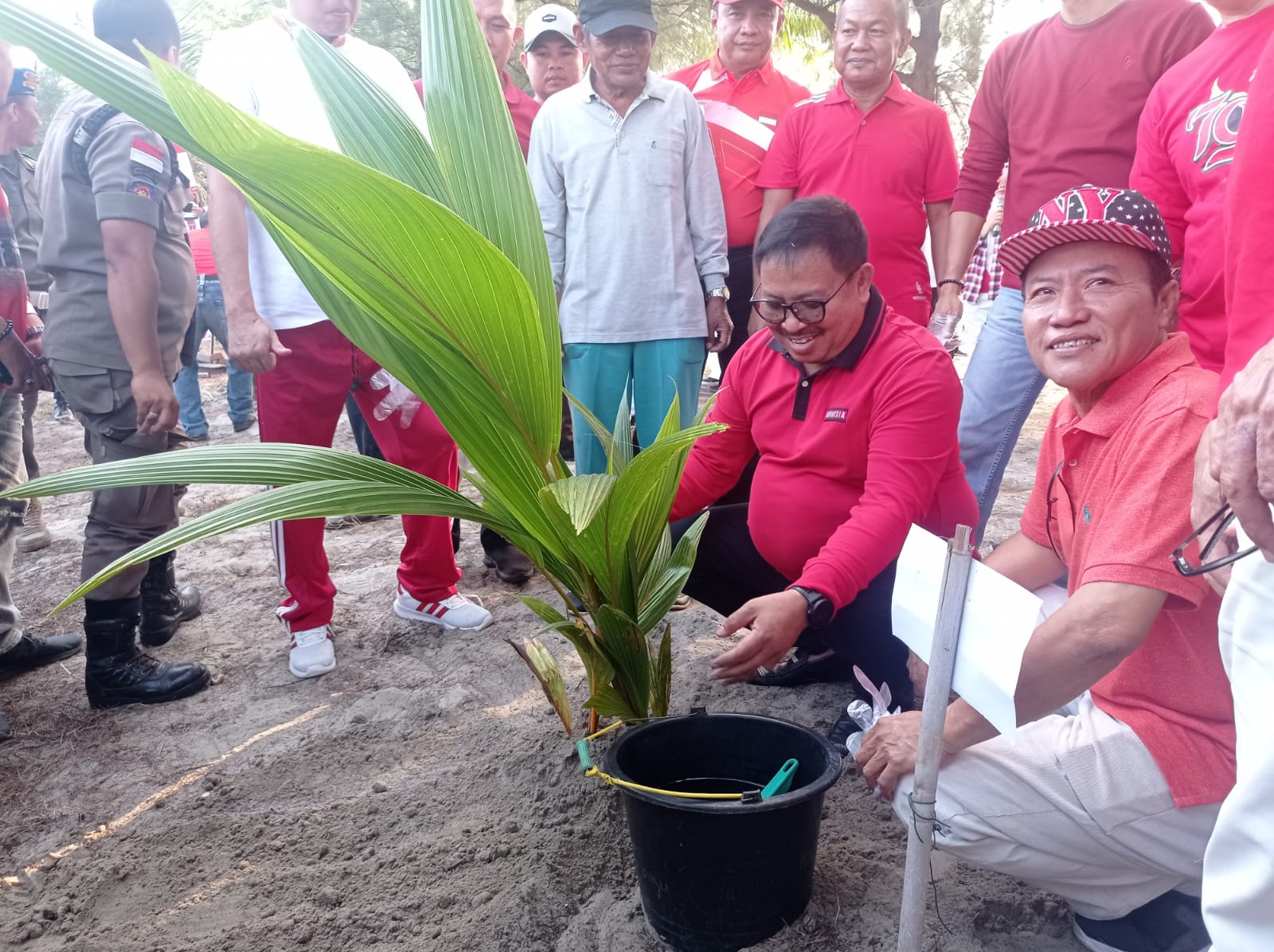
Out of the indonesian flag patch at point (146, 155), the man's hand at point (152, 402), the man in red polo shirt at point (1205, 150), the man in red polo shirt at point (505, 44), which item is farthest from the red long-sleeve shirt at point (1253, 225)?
the man in red polo shirt at point (505, 44)

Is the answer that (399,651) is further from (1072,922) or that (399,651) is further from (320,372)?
(1072,922)

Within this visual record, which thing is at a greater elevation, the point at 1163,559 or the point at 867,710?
the point at 1163,559

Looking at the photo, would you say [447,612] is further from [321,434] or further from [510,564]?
[321,434]

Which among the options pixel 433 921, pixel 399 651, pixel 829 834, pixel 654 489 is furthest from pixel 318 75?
pixel 399 651

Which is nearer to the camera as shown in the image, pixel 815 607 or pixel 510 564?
pixel 815 607

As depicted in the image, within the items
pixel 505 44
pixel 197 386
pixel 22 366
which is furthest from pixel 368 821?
pixel 197 386

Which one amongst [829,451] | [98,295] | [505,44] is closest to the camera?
[829,451]

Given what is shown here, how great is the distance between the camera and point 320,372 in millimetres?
2422

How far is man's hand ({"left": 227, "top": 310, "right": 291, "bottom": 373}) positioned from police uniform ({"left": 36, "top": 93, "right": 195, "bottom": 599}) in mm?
342

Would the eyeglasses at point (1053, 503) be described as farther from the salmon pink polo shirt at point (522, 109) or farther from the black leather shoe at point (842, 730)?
the salmon pink polo shirt at point (522, 109)

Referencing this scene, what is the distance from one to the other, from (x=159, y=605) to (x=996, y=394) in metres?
2.60

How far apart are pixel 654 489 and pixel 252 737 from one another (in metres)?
1.40

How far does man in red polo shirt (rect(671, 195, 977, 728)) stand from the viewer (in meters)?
1.74

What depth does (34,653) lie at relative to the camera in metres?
2.67
